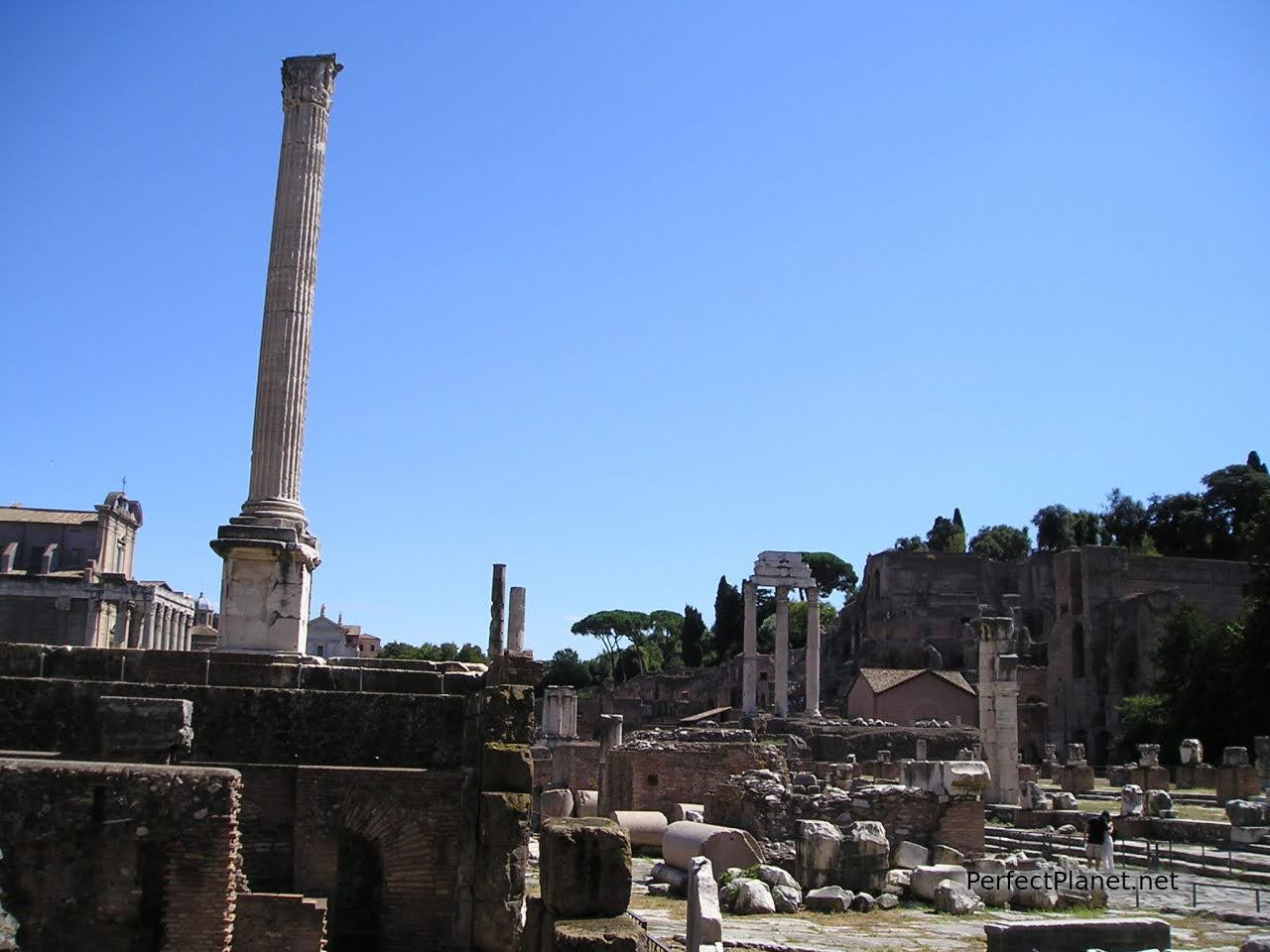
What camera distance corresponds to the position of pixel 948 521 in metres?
112

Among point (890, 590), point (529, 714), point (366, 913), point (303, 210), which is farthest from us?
point (890, 590)

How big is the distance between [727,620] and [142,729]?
88.6 metres

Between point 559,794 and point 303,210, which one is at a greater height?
point 303,210

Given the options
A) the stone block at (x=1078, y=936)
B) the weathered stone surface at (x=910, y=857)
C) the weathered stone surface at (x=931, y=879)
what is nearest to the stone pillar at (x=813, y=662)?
the weathered stone surface at (x=910, y=857)

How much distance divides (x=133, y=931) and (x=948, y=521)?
110m

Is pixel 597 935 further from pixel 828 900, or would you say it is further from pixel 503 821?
pixel 828 900

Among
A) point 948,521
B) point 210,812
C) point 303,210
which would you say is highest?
point 948,521

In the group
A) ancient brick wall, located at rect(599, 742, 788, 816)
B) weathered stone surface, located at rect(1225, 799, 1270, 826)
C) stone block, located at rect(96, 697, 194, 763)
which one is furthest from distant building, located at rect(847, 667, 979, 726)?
stone block, located at rect(96, 697, 194, 763)

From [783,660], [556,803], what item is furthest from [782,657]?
[556,803]

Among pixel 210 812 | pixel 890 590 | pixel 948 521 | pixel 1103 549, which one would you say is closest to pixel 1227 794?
pixel 210 812

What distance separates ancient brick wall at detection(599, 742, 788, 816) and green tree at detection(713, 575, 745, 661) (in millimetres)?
68421

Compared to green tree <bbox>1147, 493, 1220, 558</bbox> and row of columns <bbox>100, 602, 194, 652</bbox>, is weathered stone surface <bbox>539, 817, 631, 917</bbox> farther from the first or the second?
green tree <bbox>1147, 493, 1220, 558</bbox>

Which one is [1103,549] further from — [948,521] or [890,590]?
[948,521]

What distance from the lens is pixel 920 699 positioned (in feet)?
205
